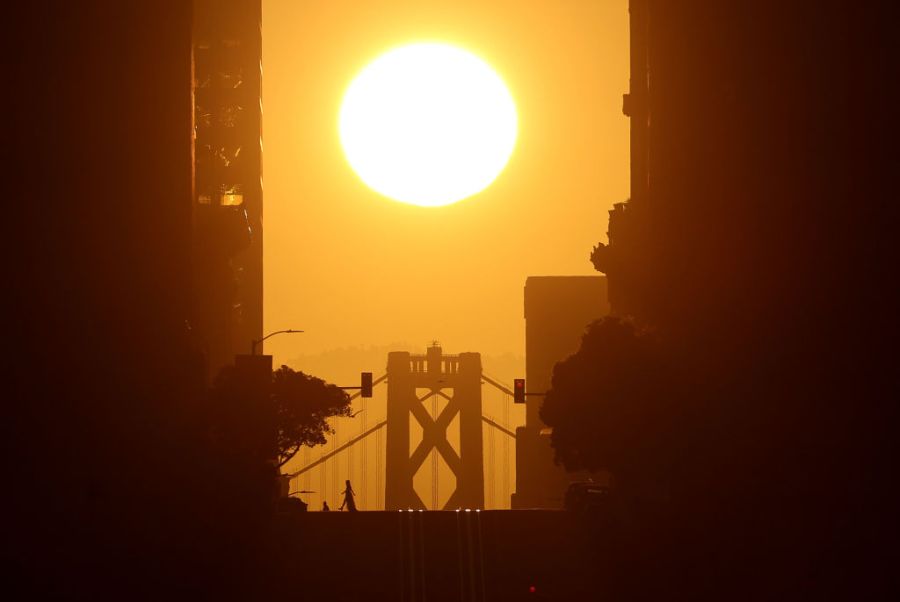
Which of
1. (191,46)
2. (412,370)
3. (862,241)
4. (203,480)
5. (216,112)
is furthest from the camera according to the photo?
(412,370)

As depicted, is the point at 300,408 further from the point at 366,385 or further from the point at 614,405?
the point at 614,405

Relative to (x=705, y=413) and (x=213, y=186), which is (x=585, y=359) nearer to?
(x=705, y=413)

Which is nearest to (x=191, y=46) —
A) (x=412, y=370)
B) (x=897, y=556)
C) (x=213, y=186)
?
(x=213, y=186)

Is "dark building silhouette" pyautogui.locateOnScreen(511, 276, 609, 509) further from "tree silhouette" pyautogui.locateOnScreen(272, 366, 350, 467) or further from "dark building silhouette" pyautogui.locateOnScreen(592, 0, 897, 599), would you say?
"tree silhouette" pyautogui.locateOnScreen(272, 366, 350, 467)

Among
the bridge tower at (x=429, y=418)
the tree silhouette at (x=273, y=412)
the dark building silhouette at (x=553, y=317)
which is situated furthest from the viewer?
the bridge tower at (x=429, y=418)

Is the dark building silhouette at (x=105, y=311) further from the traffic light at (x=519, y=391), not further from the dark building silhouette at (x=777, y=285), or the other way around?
the dark building silhouette at (x=777, y=285)

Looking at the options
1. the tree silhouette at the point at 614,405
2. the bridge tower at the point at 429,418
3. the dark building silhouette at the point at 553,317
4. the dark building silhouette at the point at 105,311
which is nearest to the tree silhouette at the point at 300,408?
the dark building silhouette at the point at 105,311
